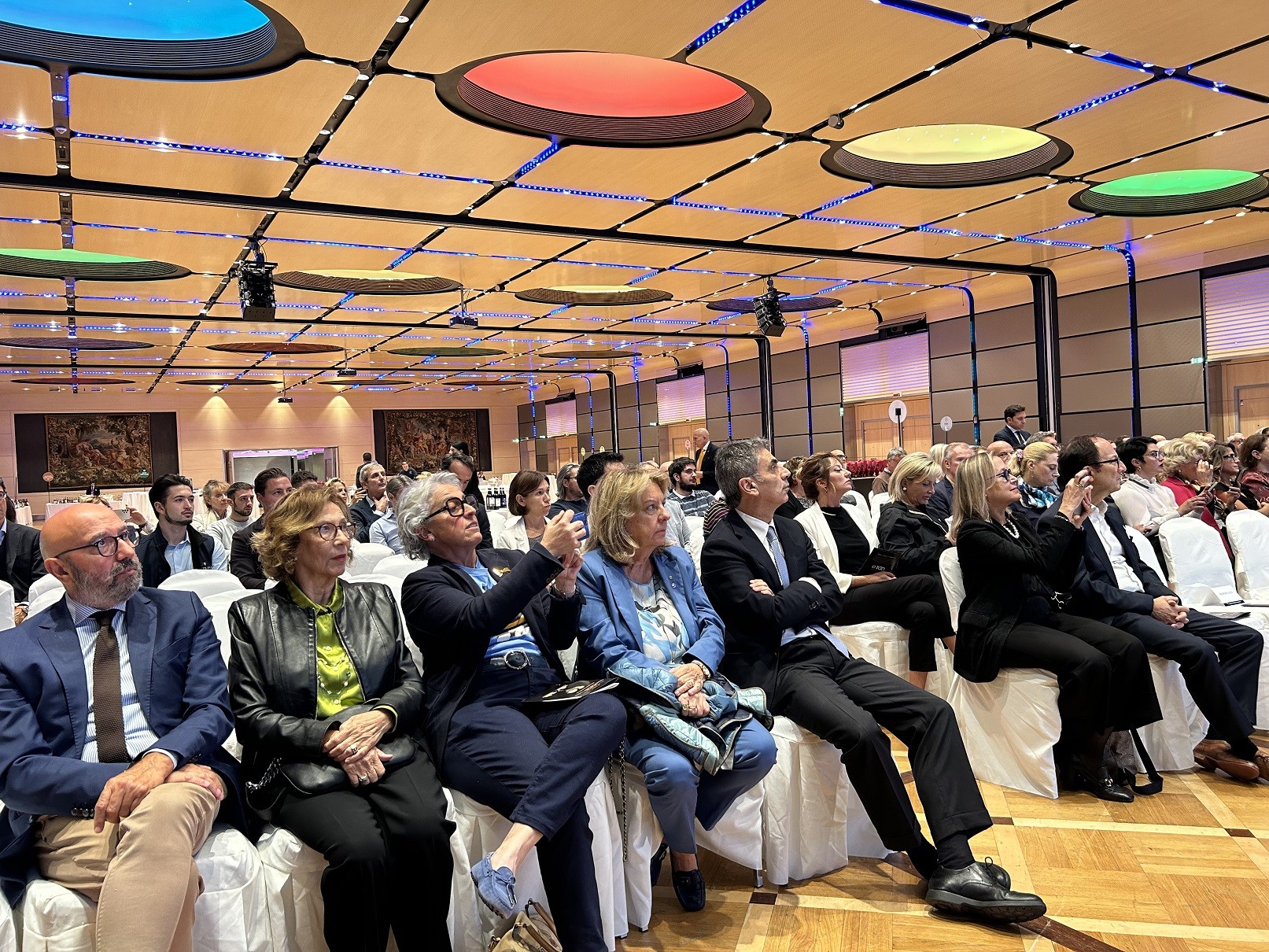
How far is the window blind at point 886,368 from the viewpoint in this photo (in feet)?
54.2

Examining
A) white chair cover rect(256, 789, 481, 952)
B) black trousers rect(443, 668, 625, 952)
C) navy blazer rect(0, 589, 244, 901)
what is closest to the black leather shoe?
black trousers rect(443, 668, 625, 952)

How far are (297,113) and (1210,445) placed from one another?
6854mm

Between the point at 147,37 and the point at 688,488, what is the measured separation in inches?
211

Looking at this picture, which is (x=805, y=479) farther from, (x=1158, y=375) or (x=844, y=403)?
(x=844, y=403)

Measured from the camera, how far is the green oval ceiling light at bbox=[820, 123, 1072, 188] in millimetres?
7609

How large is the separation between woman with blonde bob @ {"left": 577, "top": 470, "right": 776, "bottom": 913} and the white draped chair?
291 cm

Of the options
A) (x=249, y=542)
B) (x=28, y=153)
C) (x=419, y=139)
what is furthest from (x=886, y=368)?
(x=249, y=542)

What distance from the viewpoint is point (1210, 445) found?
716 centimetres

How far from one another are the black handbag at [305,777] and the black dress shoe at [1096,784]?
2972 millimetres

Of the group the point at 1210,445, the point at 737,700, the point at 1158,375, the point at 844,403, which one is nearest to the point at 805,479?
the point at 737,700

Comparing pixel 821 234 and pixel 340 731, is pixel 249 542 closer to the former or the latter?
pixel 340 731

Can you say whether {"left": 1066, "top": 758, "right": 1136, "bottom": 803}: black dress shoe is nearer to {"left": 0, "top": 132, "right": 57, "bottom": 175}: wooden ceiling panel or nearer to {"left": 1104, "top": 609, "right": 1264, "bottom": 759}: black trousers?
{"left": 1104, "top": 609, "right": 1264, "bottom": 759}: black trousers

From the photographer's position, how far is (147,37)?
5.24 meters

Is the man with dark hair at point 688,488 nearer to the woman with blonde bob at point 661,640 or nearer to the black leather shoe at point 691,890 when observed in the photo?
the woman with blonde bob at point 661,640
